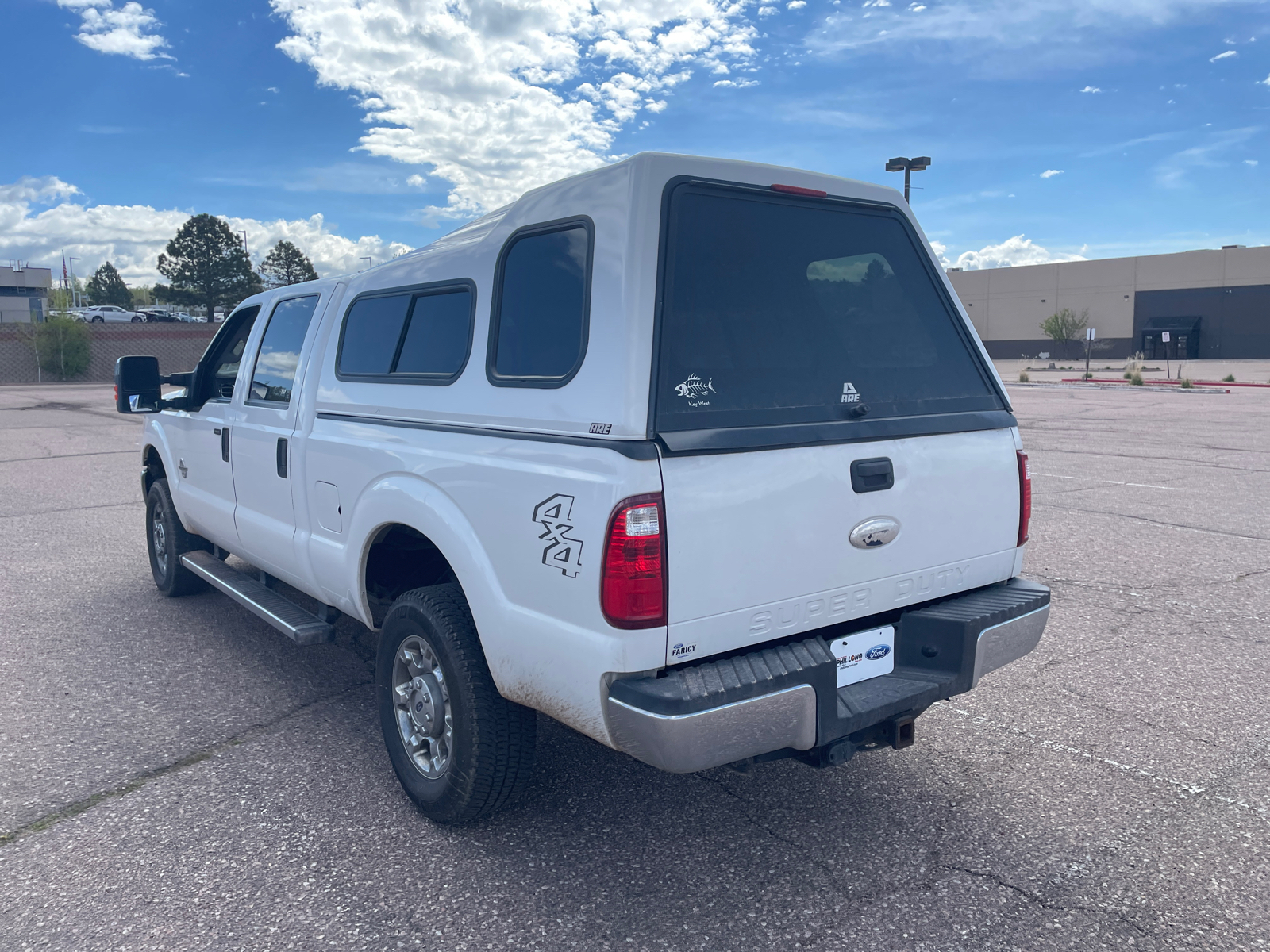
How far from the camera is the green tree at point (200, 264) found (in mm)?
78750

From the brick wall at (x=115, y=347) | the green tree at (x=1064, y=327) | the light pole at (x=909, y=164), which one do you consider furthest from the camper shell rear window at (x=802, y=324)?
the green tree at (x=1064, y=327)

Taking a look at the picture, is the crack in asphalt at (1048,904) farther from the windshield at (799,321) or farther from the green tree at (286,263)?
the green tree at (286,263)

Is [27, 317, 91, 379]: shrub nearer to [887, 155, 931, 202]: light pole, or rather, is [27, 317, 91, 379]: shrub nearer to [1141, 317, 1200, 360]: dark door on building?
[887, 155, 931, 202]: light pole

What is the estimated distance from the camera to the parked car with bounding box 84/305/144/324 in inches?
2712

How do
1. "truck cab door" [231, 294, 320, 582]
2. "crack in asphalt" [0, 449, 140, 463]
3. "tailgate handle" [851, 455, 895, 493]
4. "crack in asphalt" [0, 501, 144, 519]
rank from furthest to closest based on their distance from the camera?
"crack in asphalt" [0, 449, 140, 463] → "crack in asphalt" [0, 501, 144, 519] → "truck cab door" [231, 294, 320, 582] → "tailgate handle" [851, 455, 895, 493]

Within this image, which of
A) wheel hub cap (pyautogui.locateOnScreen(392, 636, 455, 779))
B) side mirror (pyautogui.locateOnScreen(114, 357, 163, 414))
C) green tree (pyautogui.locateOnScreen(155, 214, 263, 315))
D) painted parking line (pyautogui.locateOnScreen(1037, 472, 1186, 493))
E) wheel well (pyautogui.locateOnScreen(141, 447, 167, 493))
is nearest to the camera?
wheel hub cap (pyautogui.locateOnScreen(392, 636, 455, 779))

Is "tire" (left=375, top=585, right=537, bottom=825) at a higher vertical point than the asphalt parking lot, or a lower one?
higher

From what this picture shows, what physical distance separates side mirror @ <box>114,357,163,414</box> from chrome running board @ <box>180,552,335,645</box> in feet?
3.06

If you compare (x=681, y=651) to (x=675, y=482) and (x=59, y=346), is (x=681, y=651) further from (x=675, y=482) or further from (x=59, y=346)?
(x=59, y=346)

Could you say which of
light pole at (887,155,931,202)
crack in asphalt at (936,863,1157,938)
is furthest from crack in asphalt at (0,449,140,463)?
light pole at (887,155,931,202)

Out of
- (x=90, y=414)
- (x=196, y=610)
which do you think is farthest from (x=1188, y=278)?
(x=196, y=610)

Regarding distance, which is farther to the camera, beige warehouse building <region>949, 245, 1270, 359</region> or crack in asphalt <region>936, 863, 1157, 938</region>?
beige warehouse building <region>949, 245, 1270, 359</region>

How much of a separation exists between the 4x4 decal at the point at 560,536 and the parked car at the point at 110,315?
2995 inches

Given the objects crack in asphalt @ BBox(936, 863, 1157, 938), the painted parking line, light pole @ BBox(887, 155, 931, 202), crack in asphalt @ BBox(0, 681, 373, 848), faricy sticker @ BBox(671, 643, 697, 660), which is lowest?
crack in asphalt @ BBox(0, 681, 373, 848)
